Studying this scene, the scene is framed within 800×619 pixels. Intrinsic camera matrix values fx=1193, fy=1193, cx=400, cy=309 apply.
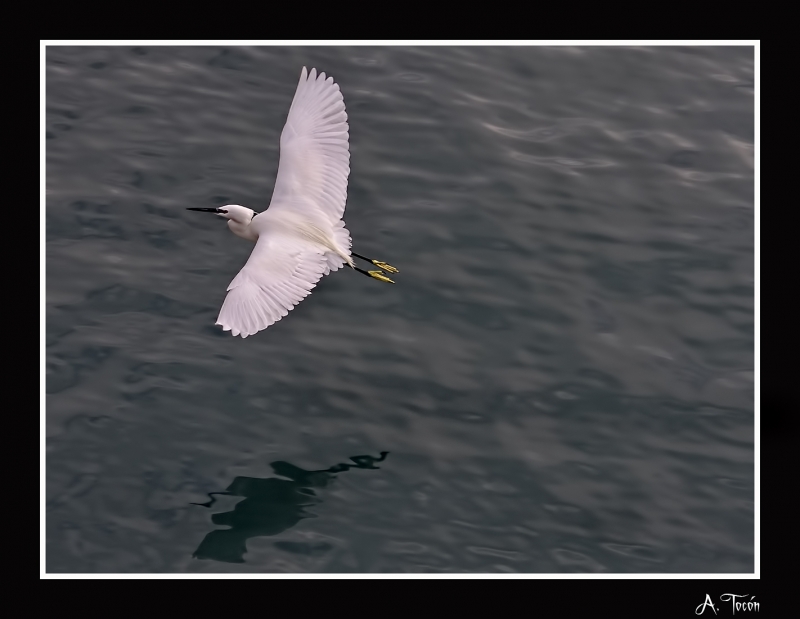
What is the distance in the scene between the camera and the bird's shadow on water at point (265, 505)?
9.71 m

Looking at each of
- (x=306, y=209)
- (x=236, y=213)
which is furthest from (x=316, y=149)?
(x=236, y=213)

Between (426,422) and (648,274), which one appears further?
(648,274)

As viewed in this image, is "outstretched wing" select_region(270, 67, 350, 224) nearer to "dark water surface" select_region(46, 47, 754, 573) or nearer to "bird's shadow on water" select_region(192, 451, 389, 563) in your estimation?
"dark water surface" select_region(46, 47, 754, 573)

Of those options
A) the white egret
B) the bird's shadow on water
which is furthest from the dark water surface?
the white egret

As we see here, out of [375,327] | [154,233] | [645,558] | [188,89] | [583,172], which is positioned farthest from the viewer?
[188,89]

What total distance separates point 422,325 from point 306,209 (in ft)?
5.34

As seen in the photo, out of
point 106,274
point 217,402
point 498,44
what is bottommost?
point 217,402

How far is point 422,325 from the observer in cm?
1181

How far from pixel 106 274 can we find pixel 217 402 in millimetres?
2206

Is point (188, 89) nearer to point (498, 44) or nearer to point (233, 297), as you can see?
point (498, 44)

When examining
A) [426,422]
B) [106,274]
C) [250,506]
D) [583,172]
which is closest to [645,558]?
[426,422]

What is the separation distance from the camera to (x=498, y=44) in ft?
49.0

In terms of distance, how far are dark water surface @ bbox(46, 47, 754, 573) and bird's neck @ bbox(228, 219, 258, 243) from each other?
641 mm

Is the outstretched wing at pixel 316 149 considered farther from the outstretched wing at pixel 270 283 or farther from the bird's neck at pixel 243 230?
the outstretched wing at pixel 270 283
